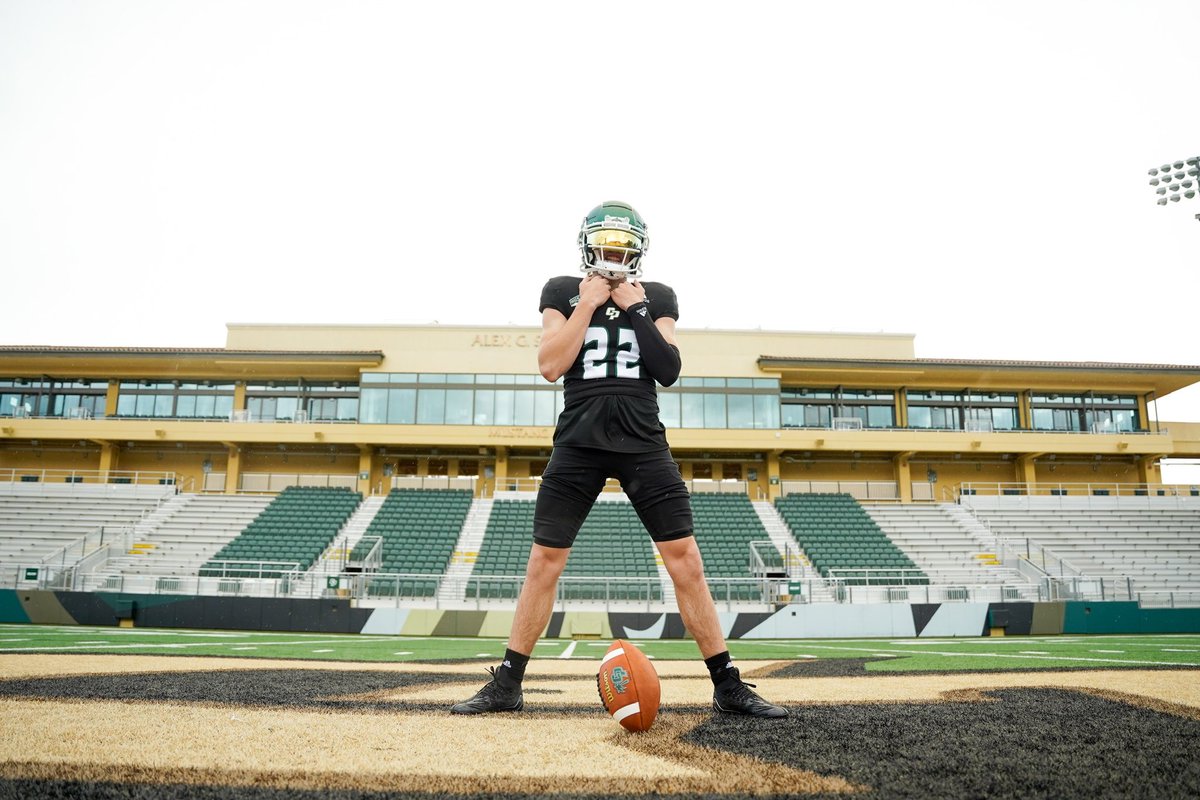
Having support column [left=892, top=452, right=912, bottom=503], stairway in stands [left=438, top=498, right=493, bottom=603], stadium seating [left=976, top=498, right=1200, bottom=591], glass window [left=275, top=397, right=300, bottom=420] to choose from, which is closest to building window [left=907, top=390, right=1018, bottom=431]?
support column [left=892, top=452, right=912, bottom=503]

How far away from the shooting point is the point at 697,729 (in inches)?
115

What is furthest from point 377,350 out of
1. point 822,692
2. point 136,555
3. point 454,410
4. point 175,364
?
point 822,692

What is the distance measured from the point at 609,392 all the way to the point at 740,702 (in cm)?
142

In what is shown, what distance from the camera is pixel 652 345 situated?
3.45m

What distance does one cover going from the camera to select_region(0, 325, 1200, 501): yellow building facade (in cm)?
3070

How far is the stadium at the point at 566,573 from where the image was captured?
7.82 ft

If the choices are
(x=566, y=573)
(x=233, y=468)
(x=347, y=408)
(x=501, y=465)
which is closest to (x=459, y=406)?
(x=501, y=465)

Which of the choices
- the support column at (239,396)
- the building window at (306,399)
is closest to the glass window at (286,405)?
the building window at (306,399)

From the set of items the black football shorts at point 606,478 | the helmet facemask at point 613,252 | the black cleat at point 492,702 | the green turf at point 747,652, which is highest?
the helmet facemask at point 613,252

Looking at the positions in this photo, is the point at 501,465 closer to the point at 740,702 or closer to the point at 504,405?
the point at 504,405

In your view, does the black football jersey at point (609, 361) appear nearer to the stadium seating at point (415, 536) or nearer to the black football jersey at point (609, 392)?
the black football jersey at point (609, 392)

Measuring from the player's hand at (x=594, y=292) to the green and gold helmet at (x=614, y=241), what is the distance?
0.25 feet

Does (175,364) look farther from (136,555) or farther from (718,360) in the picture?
(718,360)

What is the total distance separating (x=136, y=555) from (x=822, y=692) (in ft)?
84.5
